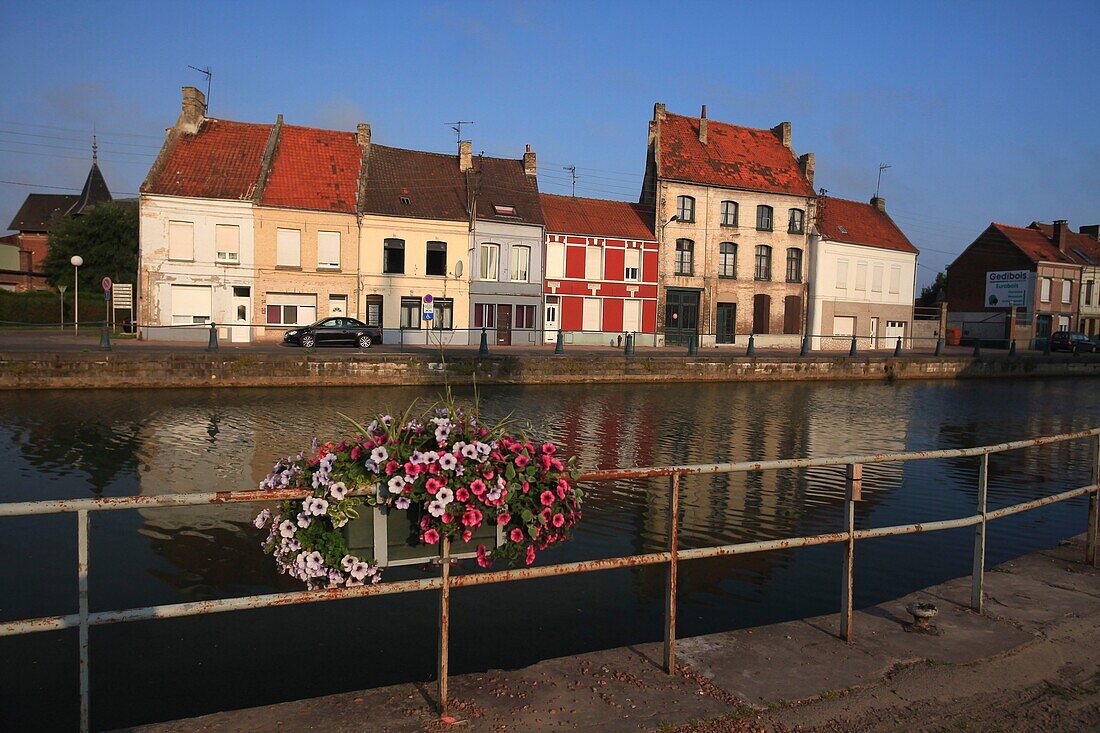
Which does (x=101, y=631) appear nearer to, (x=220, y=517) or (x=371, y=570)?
(x=220, y=517)

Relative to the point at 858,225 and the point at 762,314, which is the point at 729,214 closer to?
the point at 762,314

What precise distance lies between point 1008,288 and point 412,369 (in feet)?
160

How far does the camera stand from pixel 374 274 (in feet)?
123

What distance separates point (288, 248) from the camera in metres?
36.1

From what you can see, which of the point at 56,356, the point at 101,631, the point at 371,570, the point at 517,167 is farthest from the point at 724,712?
the point at 517,167

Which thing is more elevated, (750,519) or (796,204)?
(796,204)

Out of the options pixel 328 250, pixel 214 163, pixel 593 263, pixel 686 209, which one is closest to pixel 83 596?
pixel 328 250

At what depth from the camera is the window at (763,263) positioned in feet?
153

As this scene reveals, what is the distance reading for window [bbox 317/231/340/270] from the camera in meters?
36.6

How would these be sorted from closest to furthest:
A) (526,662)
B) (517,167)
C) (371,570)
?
(371,570)
(526,662)
(517,167)

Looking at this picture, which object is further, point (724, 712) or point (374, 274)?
point (374, 274)

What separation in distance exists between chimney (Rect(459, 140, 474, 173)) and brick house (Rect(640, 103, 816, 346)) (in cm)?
1040

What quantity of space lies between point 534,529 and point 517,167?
4074 centimetres

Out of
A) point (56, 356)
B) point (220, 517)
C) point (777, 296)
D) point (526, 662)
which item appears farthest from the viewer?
point (777, 296)
